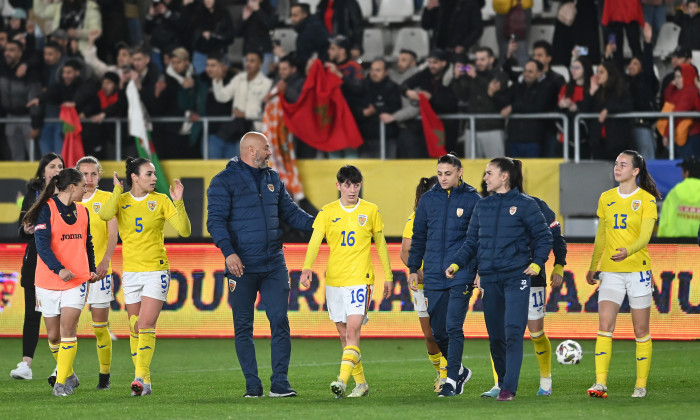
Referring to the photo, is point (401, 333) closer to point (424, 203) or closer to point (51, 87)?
point (424, 203)

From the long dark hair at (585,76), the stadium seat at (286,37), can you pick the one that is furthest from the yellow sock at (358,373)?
the stadium seat at (286,37)

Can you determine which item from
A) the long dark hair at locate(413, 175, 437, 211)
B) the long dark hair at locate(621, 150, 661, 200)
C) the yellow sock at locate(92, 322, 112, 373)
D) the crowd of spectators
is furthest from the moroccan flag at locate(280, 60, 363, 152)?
the long dark hair at locate(621, 150, 661, 200)

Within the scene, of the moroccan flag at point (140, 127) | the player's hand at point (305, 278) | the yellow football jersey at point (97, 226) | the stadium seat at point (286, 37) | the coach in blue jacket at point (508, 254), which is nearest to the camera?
the coach in blue jacket at point (508, 254)

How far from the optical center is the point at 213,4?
21297 millimetres

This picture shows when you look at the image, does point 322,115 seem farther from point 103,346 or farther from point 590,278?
point 590,278

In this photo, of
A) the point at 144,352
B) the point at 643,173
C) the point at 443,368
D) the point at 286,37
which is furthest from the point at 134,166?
the point at 286,37

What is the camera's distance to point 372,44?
21.9 meters

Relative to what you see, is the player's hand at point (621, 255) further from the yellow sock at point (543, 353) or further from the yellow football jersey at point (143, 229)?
the yellow football jersey at point (143, 229)

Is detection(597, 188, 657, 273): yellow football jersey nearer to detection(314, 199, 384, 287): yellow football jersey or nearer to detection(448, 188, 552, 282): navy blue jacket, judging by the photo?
detection(448, 188, 552, 282): navy blue jacket

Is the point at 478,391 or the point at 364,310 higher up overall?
the point at 364,310

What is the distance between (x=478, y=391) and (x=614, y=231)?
2.03 m

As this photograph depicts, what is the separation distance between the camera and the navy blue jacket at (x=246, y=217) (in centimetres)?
1091

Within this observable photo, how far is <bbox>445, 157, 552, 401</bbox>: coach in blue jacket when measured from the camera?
403 inches

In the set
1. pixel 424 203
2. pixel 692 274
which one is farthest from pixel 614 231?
pixel 692 274
